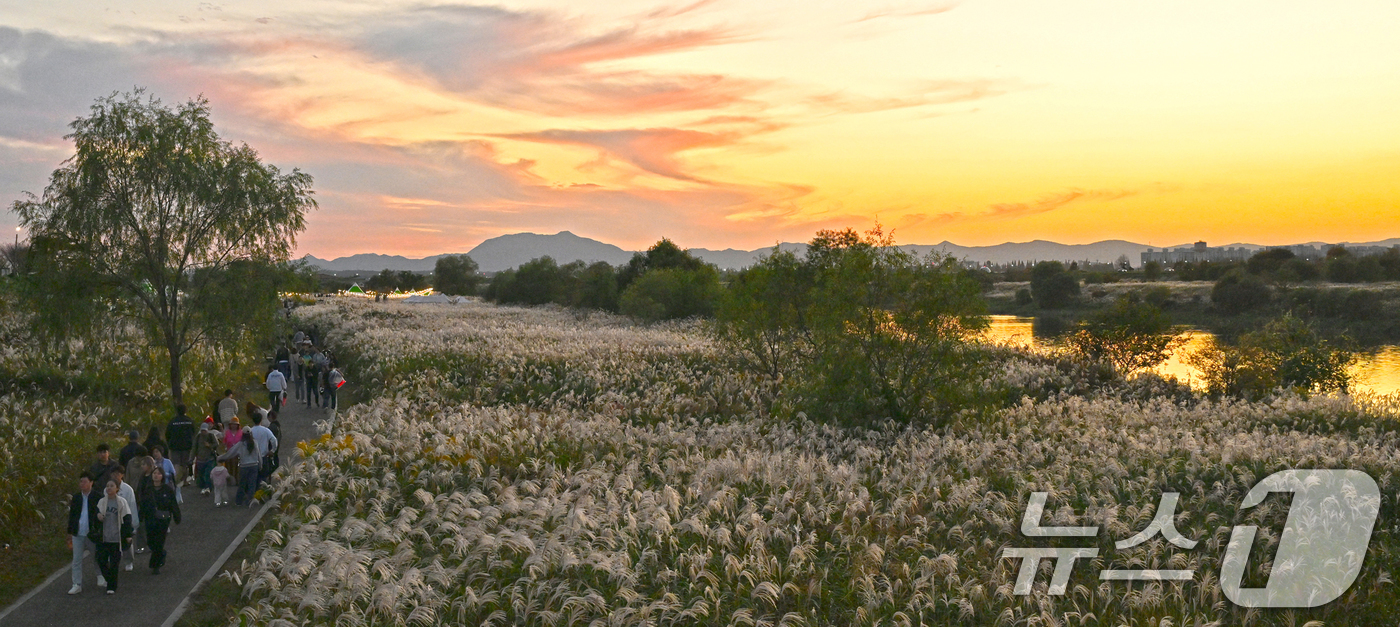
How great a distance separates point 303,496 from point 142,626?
384cm

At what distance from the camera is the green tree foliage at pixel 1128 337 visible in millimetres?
42875

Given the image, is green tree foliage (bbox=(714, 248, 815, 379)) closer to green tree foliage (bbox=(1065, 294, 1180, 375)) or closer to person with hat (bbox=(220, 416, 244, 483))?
green tree foliage (bbox=(1065, 294, 1180, 375))

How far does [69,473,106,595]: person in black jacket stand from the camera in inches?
474

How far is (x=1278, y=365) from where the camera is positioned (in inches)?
1442

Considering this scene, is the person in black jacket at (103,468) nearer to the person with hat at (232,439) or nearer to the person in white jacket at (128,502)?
the person in white jacket at (128,502)

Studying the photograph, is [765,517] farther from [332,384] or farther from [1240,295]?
[1240,295]

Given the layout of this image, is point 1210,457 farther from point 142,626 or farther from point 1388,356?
point 1388,356

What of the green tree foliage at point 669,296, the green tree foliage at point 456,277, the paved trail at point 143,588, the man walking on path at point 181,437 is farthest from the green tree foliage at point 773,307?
the green tree foliage at point 456,277

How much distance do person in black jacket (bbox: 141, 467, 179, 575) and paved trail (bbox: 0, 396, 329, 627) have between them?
0.99 feet

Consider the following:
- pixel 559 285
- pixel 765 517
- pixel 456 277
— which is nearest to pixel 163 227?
pixel 765 517

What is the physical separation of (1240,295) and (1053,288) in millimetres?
25493

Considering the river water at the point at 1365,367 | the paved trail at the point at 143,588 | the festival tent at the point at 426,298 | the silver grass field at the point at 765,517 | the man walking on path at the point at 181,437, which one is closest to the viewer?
the silver grass field at the point at 765,517

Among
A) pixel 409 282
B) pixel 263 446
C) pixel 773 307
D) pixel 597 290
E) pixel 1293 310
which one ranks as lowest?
pixel 1293 310

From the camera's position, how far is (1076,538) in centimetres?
1273
